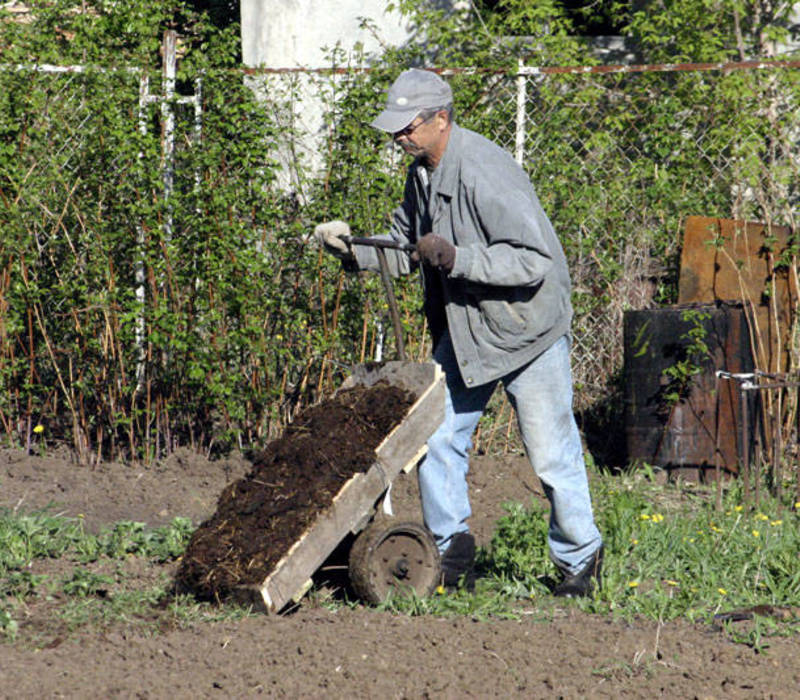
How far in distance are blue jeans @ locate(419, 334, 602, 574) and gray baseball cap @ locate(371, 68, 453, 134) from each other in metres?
0.89

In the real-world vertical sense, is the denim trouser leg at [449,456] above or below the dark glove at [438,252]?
below

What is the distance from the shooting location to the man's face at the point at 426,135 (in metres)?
4.07

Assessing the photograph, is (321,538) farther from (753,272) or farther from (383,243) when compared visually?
(753,272)

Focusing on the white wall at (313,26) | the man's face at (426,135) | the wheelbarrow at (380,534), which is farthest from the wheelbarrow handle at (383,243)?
the white wall at (313,26)

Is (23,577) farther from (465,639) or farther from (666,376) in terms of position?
(666,376)

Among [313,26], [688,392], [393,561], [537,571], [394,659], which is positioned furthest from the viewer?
[313,26]

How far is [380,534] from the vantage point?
408 centimetres

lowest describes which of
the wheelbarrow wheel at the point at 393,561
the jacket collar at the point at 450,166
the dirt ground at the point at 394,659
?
the dirt ground at the point at 394,659

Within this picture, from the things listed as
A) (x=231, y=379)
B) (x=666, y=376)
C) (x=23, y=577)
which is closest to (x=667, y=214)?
(x=666, y=376)

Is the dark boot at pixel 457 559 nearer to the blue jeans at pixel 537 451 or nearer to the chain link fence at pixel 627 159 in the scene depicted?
the blue jeans at pixel 537 451

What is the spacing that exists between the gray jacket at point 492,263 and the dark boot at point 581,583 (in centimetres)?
81

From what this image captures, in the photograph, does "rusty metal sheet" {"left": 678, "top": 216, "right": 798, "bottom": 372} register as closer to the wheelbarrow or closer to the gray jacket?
the gray jacket

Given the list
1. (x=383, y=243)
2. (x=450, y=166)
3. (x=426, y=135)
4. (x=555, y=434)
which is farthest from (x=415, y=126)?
(x=555, y=434)

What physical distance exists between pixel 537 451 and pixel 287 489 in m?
0.92
